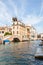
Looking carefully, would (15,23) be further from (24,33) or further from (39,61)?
(39,61)

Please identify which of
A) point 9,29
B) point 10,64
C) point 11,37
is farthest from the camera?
point 9,29

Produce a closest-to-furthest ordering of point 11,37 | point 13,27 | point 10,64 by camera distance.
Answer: point 10,64, point 11,37, point 13,27

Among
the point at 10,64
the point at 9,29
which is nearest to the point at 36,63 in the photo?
the point at 10,64

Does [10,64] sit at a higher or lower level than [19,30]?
lower

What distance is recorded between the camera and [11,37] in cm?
7556

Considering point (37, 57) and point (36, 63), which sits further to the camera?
point (37, 57)

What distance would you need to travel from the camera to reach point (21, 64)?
15.5 metres

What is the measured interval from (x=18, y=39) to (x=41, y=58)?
205 ft

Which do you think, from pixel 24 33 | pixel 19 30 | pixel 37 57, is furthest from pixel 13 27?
pixel 37 57

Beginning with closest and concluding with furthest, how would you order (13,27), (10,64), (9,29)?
(10,64) → (13,27) → (9,29)

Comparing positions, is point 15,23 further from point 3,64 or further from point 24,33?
point 3,64

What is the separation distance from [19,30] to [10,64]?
252ft

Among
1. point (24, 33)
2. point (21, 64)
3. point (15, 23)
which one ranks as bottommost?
point (21, 64)

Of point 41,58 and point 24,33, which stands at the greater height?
point 24,33
